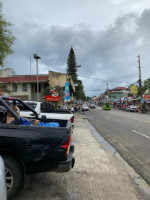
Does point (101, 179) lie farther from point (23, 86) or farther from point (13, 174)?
point (23, 86)

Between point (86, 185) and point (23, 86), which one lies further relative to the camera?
point (23, 86)

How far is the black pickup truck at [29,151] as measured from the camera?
3.51 m

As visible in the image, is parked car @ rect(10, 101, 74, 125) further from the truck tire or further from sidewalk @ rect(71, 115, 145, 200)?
the truck tire

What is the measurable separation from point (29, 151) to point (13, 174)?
473 mm

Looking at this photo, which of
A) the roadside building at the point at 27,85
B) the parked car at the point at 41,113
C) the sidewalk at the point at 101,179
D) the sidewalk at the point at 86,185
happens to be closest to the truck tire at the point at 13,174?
the sidewalk at the point at 86,185

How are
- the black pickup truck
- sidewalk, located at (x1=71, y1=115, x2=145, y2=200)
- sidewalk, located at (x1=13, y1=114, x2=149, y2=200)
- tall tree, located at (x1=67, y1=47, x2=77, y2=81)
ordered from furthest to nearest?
1. tall tree, located at (x1=67, y1=47, x2=77, y2=81)
2. sidewalk, located at (x1=71, y1=115, x2=145, y2=200)
3. sidewalk, located at (x1=13, y1=114, x2=149, y2=200)
4. the black pickup truck

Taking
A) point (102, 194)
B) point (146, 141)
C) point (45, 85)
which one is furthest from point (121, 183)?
point (45, 85)

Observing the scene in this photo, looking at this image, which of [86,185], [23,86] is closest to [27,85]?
[23,86]

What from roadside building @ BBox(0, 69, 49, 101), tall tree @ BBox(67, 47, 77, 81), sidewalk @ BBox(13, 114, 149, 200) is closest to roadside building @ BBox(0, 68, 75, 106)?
roadside building @ BBox(0, 69, 49, 101)

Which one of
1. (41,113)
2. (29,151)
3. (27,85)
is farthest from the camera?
(27,85)

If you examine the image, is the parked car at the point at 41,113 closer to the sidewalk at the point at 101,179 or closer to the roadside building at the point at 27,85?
the sidewalk at the point at 101,179

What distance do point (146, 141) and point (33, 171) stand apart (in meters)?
7.20

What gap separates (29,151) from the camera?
350cm

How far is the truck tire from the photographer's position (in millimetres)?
3514
